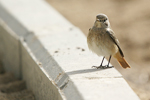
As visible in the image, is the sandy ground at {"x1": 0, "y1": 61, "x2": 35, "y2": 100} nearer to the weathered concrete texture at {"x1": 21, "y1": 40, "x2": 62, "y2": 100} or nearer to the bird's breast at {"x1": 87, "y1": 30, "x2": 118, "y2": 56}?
the weathered concrete texture at {"x1": 21, "y1": 40, "x2": 62, "y2": 100}

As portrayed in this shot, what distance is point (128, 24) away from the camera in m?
7.31

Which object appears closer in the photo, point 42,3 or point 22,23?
point 22,23

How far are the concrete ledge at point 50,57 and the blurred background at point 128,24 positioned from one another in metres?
1.07

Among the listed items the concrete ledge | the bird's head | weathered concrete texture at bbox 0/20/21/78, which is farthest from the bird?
weathered concrete texture at bbox 0/20/21/78

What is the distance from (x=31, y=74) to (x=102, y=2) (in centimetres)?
465

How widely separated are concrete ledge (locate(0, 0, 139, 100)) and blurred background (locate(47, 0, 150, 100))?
3.52 ft

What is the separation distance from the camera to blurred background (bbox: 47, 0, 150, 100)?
573 cm

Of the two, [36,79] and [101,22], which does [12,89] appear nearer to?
[36,79]

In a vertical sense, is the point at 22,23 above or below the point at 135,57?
above

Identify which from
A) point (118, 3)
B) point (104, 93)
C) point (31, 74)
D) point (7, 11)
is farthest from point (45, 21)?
point (118, 3)

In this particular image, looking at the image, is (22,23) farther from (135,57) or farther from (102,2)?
(102,2)

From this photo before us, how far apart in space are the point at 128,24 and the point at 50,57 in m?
3.58

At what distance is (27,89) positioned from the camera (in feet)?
14.7

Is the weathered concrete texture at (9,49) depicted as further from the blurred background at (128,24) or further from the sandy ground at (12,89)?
the blurred background at (128,24)
